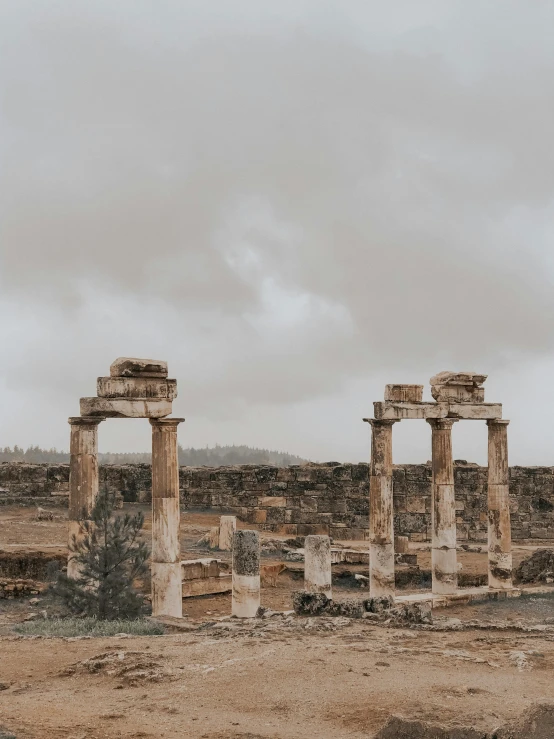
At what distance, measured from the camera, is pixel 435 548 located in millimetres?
20938

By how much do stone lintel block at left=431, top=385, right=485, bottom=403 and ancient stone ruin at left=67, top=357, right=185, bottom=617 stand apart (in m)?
6.70

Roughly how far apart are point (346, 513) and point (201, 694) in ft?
70.8

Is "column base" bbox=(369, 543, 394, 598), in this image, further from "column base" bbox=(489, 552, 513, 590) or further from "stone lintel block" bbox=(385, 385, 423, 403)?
"stone lintel block" bbox=(385, 385, 423, 403)

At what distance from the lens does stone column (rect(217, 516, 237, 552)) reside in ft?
84.9

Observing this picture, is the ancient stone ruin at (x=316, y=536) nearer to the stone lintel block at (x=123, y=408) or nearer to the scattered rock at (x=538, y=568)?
the stone lintel block at (x=123, y=408)

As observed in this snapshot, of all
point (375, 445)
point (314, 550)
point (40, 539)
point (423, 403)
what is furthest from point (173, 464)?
point (40, 539)

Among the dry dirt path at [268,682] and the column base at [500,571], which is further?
the column base at [500,571]

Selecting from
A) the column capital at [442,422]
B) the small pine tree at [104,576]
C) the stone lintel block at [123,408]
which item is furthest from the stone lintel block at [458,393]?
the small pine tree at [104,576]

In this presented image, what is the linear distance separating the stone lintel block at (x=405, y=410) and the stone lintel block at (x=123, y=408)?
521 cm

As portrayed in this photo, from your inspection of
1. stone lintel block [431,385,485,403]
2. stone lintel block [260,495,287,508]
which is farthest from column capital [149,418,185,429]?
stone lintel block [260,495,287,508]

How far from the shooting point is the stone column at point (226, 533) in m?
25.9

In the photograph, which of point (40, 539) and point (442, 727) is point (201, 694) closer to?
point (442, 727)

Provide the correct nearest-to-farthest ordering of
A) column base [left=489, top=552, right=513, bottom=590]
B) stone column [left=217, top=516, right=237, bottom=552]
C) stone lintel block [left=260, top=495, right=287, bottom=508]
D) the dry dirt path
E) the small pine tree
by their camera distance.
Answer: the dry dirt path → the small pine tree → column base [left=489, top=552, right=513, bottom=590] → stone column [left=217, top=516, right=237, bottom=552] → stone lintel block [left=260, top=495, right=287, bottom=508]

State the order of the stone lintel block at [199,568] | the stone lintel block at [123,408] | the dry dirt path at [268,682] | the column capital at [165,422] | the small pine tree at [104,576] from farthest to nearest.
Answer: the stone lintel block at [199,568]
the column capital at [165,422]
the stone lintel block at [123,408]
the small pine tree at [104,576]
the dry dirt path at [268,682]
